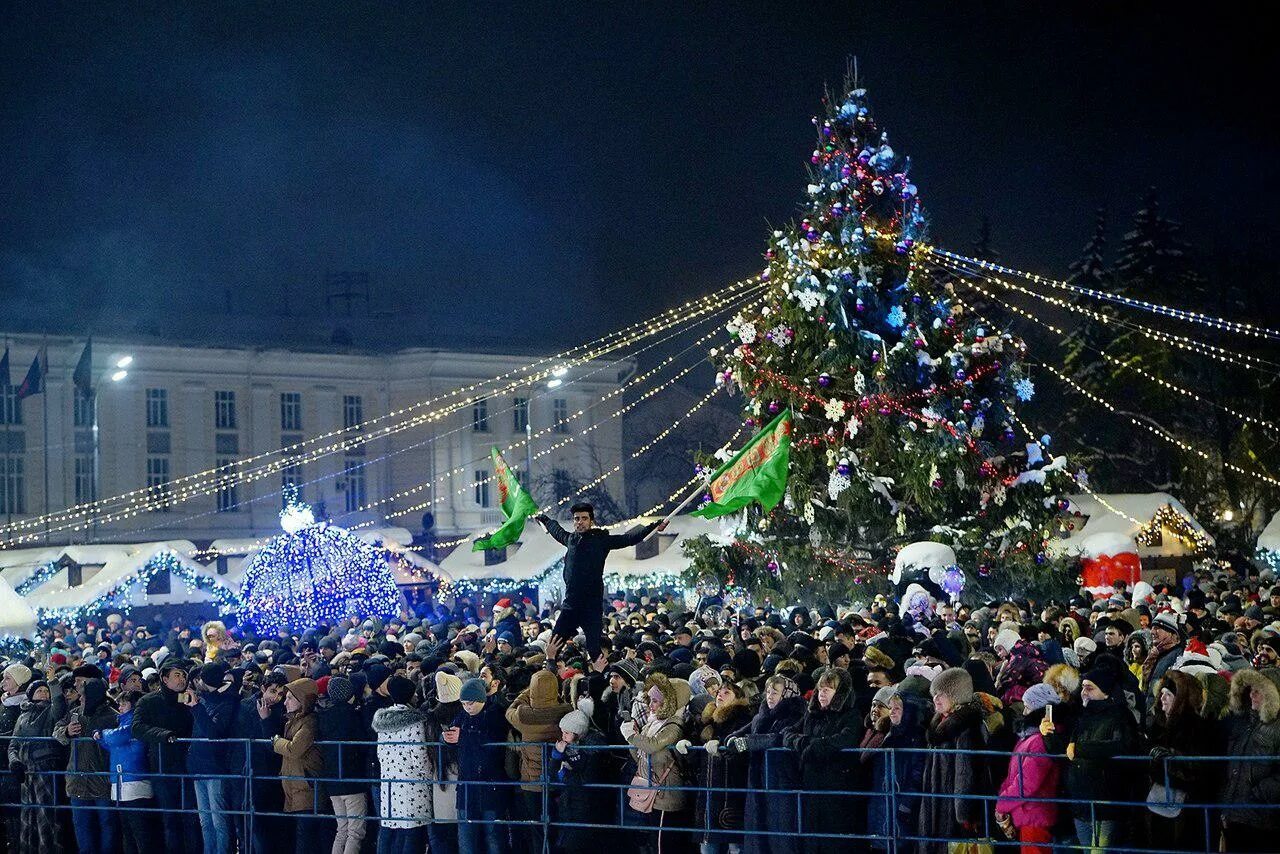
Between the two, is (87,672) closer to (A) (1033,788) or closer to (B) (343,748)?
(B) (343,748)

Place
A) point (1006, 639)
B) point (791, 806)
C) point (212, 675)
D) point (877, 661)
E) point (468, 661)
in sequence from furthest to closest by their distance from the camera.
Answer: point (1006, 639) → point (468, 661) → point (212, 675) → point (877, 661) → point (791, 806)

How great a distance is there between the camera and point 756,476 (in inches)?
664

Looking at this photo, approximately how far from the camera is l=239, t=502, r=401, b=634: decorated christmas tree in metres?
28.8

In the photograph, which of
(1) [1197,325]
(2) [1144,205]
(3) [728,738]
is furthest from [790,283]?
(2) [1144,205]

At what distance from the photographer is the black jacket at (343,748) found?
12.5 metres

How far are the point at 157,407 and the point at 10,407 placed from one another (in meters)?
4.75

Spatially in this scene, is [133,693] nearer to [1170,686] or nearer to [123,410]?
[1170,686]

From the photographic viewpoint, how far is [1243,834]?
8859 mm

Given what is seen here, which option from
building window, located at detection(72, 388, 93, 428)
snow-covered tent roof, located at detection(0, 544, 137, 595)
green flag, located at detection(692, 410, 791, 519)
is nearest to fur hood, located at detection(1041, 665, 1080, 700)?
green flag, located at detection(692, 410, 791, 519)

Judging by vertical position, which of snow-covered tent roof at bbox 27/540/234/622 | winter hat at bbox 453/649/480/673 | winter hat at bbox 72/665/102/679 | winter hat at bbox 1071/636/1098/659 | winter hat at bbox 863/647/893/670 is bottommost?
snow-covered tent roof at bbox 27/540/234/622

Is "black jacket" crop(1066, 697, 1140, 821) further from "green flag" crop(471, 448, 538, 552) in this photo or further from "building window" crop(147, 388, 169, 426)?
"building window" crop(147, 388, 169, 426)

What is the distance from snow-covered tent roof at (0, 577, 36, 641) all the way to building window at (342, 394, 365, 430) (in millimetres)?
39082

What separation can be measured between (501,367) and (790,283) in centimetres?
4001

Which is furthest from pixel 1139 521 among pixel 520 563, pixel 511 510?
pixel 511 510
